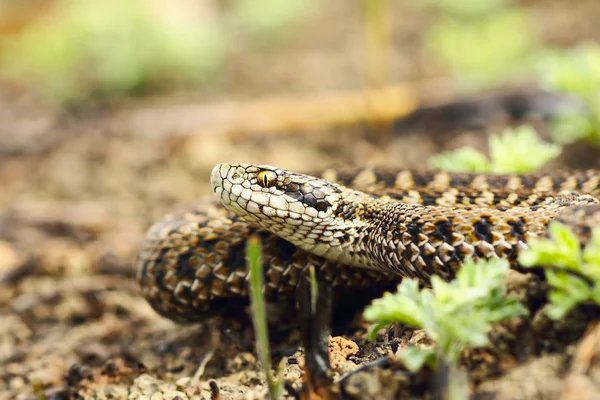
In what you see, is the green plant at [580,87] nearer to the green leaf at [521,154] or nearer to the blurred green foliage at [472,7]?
the green leaf at [521,154]

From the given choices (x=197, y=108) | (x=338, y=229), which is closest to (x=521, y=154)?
(x=338, y=229)

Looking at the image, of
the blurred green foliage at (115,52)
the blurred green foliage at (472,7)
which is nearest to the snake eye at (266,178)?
the blurred green foliage at (115,52)

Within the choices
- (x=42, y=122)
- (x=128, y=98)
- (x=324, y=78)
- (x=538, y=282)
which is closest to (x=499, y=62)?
(x=324, y=78)

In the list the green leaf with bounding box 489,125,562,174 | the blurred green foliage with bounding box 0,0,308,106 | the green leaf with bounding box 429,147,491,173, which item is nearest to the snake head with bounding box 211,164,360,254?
the green leaf with bounding box 429,147,491,173

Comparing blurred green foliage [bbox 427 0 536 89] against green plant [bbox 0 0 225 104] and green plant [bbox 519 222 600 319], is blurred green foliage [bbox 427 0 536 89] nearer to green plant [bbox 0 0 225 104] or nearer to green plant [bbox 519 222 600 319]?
green plant [bbox 0 0 225 104]

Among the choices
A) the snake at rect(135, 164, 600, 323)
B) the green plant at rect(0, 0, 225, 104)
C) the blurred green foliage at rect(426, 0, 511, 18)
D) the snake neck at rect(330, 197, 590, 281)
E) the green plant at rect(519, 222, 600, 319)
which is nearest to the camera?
the green plant at rect(519, 222, 600, 319)

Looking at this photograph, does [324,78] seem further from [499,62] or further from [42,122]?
[42,122]
